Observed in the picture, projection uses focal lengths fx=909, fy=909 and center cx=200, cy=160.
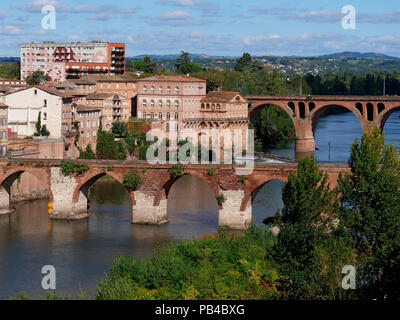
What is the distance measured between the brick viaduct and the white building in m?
19.4

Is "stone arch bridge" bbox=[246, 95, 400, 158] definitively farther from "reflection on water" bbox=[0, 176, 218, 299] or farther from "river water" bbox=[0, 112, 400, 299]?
"reflection on water" bbox=[0, 176, 218, 299]

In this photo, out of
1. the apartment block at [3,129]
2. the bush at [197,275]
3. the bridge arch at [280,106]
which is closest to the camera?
the bush at [197,275]

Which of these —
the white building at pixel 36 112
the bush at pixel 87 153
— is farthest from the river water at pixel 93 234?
the white building at pixel 36 112

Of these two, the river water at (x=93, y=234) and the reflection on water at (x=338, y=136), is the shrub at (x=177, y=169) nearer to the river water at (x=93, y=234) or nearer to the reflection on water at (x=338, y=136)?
the river water at (x=93, y=234)

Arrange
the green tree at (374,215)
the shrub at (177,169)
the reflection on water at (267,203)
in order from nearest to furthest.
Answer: the green tree at (374,215) < the shrub at (177,169) < the reflection on water at (267,203)

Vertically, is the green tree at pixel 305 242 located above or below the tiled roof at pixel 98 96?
below

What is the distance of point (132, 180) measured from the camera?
72062 mm

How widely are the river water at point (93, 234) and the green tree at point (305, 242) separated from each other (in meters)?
12.5

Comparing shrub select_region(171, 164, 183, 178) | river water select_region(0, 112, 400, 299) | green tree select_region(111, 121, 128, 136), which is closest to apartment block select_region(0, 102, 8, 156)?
river water select_region(0, 112, 400, 299)

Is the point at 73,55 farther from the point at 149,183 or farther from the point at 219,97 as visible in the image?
the point at 149,183

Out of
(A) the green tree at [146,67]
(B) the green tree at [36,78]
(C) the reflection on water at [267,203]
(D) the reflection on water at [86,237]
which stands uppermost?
(A) the green tree at [146,67]

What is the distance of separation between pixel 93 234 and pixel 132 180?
5951 mm

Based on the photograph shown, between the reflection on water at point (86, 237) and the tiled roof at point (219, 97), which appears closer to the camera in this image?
the reflection on water at point (86, 237)

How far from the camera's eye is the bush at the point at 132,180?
72.1 m
